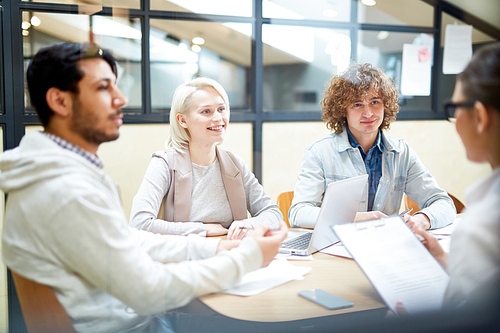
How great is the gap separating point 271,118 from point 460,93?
6.66ft

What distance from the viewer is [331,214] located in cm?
120

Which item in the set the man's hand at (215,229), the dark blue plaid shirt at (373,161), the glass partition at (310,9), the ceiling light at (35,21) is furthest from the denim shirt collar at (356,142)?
the ceiling light at (35,21)

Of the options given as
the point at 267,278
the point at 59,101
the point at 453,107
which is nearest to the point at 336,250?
the point at 267,278

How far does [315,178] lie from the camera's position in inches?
71.7

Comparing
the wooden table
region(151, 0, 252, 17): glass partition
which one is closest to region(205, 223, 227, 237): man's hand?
the wooden table

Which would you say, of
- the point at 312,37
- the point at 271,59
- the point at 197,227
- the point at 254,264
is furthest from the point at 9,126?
the point at 312,37

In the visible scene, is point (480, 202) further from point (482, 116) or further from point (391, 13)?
point (391, 13)

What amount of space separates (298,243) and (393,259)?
481mm

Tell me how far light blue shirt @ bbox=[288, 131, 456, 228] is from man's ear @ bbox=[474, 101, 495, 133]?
1.00m

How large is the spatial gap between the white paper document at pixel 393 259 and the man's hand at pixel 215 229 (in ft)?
2.19

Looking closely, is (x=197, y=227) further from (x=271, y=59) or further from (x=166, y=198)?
(x=271, y=59)

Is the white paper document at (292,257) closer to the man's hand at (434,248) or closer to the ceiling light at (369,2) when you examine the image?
the man's hand at (434,248)

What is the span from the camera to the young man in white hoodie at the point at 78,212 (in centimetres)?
74

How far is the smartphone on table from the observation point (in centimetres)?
89
